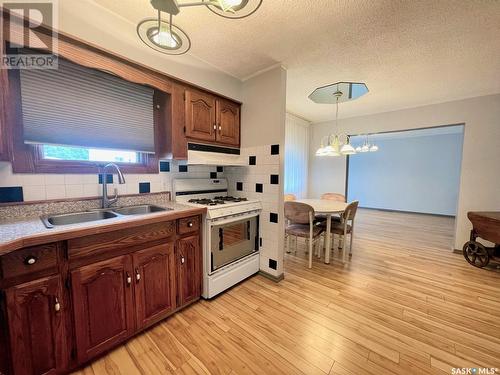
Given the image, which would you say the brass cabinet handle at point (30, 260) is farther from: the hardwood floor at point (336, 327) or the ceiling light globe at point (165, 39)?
the ceiling light globe at point (165, 39)

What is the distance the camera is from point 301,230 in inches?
109

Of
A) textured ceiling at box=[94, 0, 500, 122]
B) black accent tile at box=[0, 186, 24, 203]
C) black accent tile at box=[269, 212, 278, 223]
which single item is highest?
textured ceiling at box=[94, 0, 500, 122]

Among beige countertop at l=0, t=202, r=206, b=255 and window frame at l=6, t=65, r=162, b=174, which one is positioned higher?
window frame at l=6, t=65, r=162, b=174

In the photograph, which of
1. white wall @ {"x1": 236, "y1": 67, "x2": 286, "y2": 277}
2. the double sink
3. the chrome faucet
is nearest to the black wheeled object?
white wall @ {"x1": 236, "y1": 67, "x2": 286, "y2": 277}

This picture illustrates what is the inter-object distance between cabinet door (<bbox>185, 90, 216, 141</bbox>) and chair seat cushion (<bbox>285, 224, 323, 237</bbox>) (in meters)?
1.65

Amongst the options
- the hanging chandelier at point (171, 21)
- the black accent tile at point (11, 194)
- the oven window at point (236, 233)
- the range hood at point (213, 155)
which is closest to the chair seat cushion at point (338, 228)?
the oven window at point (236, 233)

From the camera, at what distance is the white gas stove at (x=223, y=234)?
6.23ft

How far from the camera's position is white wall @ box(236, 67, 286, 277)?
2.26m

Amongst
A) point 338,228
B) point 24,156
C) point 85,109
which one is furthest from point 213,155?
point 338,228

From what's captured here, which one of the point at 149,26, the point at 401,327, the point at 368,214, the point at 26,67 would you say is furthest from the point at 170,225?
the point at 368,214

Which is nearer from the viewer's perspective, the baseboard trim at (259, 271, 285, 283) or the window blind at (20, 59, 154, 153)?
the window blind at (20, 59, 154, 153)

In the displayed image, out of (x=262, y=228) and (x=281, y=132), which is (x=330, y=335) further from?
(x=281, y=132)

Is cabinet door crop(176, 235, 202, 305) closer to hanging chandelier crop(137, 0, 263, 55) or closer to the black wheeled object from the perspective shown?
hanging chandelier crop(137, 0, 263, 55)

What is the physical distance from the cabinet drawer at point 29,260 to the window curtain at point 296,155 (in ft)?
12.2
